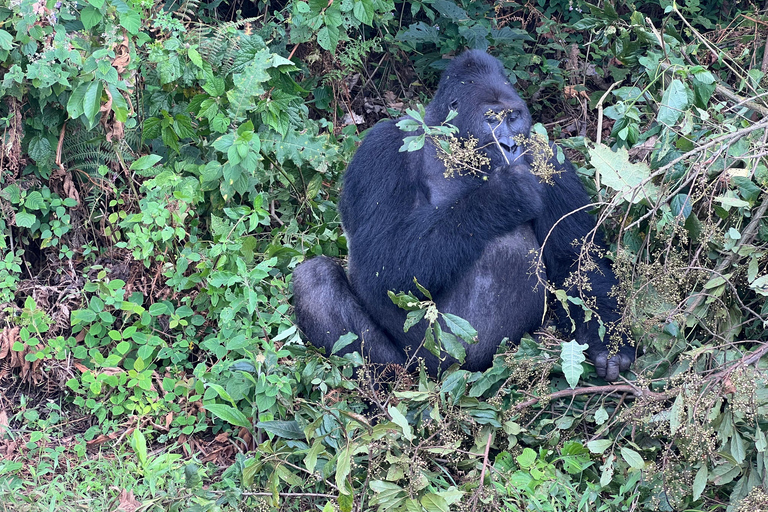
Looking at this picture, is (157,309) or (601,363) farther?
(157,309)

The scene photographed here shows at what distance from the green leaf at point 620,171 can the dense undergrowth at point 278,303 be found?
0.01 metres

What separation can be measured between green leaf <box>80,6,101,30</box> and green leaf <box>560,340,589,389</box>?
2.68 m

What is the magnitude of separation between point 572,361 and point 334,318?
46.9 inches

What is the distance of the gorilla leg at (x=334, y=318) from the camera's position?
399 cm

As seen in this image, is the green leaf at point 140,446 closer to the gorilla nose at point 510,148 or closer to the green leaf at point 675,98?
the gorilla nose at point 510,148

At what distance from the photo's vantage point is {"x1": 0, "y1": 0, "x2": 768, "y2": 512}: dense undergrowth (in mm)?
3258

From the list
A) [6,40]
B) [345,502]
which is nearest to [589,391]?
[345,502]

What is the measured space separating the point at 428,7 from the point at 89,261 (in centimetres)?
300

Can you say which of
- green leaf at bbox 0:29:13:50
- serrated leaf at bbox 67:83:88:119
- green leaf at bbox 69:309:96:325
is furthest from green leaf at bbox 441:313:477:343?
green leaf at bbox 0:29:13:50

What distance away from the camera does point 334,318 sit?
3.99 metres

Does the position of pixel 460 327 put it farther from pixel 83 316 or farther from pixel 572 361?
pixel 83 316

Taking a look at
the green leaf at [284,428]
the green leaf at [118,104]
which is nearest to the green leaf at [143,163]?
the green leaf at [118,104]

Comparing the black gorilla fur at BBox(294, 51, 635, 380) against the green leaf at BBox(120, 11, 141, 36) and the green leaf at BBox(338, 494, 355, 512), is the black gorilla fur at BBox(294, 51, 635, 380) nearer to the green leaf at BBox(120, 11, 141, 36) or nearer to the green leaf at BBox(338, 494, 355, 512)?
the green leaf at BBox(338, 494, 355, 512)

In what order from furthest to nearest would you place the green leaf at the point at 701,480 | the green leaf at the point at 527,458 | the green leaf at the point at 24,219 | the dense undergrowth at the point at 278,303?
the green leaf at the point at 24,219 → the green leaf at the point at 527,458 → the dense undergrowth at the point at 278,303 → the green leaf at the point at 701,480
